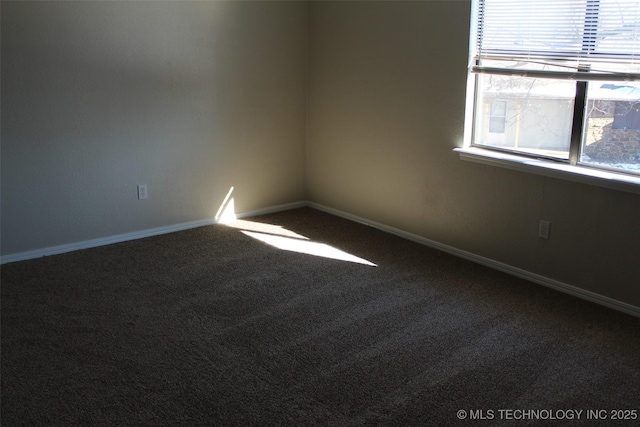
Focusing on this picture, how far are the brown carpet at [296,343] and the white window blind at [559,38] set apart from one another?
127 centimetres

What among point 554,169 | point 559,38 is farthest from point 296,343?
point 559,38

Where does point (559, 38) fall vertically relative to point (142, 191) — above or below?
above

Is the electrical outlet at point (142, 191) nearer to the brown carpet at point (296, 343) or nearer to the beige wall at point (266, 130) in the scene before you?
the beige wall at point (266, 130)

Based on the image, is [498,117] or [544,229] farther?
[498,117]

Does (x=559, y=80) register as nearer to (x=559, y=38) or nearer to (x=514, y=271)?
(x=559, y=38)

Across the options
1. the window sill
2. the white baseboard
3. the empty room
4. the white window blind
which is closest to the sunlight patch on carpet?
the empty room

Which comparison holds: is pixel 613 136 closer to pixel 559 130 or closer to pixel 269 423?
pixel 559 130

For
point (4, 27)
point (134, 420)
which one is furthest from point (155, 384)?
point (4, 27)

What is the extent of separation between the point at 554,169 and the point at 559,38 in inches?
28.7

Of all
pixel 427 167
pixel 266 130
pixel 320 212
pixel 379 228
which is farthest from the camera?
pixel 320 212

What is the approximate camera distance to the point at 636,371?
2.86m

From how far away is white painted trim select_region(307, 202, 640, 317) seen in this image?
11.4 ft

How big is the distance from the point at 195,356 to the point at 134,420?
0.53m

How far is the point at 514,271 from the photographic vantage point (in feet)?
13.1
